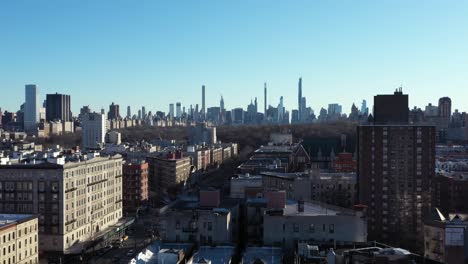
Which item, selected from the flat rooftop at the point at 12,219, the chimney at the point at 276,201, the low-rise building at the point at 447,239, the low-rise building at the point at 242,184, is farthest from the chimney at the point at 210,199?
the low-rise building at the point at 242,184

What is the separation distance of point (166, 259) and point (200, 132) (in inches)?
5361

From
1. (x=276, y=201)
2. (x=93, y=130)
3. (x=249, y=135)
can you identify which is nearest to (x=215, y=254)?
Answer: (x=276, y=201)

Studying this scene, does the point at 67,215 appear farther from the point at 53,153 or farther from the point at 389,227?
the point at 389,227

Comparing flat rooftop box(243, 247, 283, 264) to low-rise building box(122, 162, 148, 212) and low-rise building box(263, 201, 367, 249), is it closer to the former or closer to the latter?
low-rise building box(263, 201, 367, 249)

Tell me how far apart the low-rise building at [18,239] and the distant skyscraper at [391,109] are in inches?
1265

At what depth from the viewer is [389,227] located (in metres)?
55.3

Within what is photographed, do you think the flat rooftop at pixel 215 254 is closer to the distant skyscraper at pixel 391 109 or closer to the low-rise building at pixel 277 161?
the distant skyscraper at pixel 391 109

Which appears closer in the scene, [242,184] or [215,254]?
[215,254]

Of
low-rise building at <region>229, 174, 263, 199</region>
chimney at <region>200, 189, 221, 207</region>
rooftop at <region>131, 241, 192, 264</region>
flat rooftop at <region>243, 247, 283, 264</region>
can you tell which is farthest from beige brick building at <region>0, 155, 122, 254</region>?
flat rooftop at <region>243, 247, 283, 264</region>

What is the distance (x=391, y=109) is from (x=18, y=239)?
1376 inches

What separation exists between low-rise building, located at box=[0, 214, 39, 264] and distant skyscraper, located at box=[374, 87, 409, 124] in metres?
32.1

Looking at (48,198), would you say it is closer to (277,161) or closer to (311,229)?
(311,229)

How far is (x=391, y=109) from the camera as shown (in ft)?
194

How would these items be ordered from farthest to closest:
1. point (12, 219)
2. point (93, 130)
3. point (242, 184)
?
point (93, 130) → point (242, 184) → point (12, 219)
